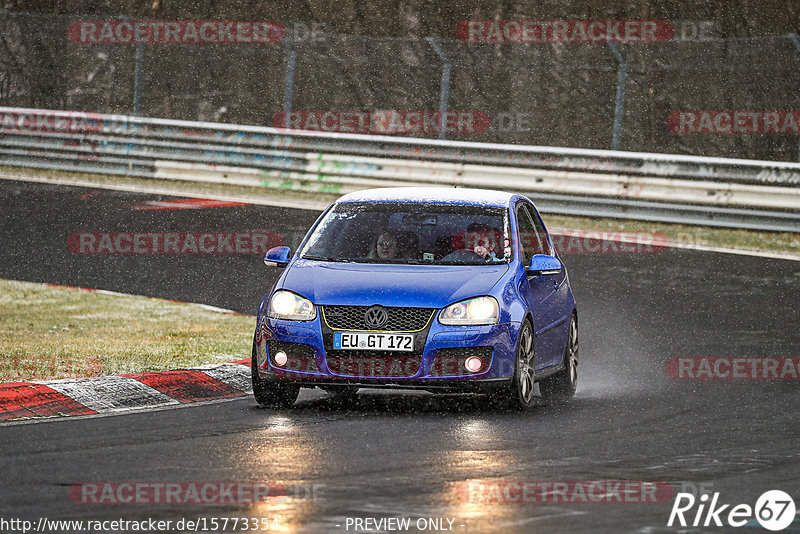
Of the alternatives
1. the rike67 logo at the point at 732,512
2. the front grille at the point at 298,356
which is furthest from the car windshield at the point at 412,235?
the rike67 logo at the point at 732,512

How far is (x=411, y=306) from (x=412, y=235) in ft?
3.85

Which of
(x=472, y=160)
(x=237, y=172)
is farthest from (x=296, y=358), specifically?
(x=237, y=172)

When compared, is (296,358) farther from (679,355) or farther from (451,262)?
(679,355)

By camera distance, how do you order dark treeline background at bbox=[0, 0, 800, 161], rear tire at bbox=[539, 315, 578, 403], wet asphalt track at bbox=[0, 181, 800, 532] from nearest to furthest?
wet asphalt track at bbox=[0, 181, 800, 532]
rear tire at bbox=[539, 315, 578, 403]
dark treeline background at bbox=[0, 0, 800, 161]

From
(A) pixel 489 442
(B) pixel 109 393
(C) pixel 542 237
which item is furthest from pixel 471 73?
(A) pixel 489 442

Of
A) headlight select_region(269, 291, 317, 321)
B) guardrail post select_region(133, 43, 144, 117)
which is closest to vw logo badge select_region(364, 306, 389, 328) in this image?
headlight select_region(269, 291, 317, 321)

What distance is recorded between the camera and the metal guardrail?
790 inches

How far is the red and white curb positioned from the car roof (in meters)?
1.55

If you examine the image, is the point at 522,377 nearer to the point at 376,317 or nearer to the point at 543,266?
the point at 543,266

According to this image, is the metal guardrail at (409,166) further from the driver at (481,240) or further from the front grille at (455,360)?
the front grille at (455,360)

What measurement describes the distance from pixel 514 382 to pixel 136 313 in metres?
5.68

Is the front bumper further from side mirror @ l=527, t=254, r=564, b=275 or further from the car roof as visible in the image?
the car roof

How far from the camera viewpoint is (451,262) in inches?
398

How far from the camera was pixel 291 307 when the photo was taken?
959cm
